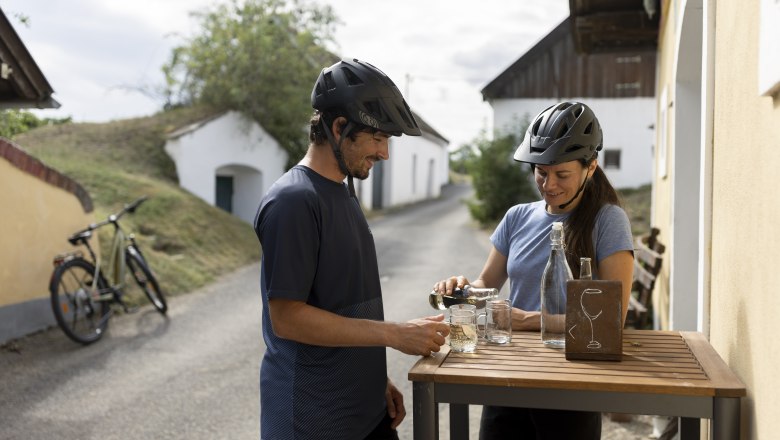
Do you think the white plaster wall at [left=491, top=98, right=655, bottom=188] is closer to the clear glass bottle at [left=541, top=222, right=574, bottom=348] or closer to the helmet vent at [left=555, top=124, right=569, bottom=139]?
the helmet vent at [left=555, top=124, right=569, bottom=139]

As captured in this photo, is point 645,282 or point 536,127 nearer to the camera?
point 536,127

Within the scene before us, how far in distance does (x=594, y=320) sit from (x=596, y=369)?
0.15 meters

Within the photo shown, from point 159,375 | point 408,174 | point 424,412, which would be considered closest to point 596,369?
point 424,412

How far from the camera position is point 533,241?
112 inches

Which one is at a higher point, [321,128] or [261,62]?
[261,62]

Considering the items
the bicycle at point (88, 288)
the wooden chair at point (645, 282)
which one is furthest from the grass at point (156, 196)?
the wooden chair at point (645, 282)

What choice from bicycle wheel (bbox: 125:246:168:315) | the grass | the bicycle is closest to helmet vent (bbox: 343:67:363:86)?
the bicycle

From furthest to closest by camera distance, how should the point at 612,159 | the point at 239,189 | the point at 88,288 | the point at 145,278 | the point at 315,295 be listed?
the point at 612,159, the point at 239,189, the point at 145,278, the point at 88,288, the point at 315,295

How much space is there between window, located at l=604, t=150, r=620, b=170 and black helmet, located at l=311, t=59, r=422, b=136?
75.2ft

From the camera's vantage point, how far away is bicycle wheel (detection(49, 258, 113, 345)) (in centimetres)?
796

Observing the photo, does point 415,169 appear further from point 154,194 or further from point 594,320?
point 594,320

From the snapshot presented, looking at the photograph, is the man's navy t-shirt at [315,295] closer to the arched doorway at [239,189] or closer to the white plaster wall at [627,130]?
the arched doorway at [239,189]

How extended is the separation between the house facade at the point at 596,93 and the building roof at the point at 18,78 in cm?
1663

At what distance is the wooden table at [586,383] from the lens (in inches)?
77.0
